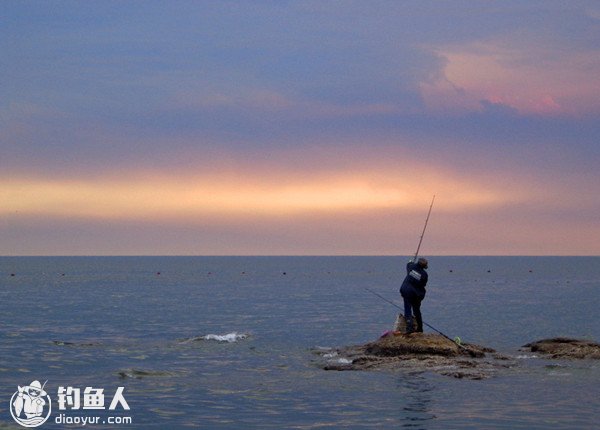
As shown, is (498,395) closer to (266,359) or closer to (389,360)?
(389,360)

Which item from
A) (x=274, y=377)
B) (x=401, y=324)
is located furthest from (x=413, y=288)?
(x=274, y=377)

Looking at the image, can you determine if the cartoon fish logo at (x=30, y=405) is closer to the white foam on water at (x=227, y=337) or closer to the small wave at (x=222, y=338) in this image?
→ the small wave at (x=222, y=338)

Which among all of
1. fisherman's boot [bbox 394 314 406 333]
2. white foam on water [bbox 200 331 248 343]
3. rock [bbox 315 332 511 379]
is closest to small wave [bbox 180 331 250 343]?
white foam on water [bbox 200 331 248 343]

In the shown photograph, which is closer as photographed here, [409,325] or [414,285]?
[414,285]

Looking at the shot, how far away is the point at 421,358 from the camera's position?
92.5ft

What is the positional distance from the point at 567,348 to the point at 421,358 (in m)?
7.10

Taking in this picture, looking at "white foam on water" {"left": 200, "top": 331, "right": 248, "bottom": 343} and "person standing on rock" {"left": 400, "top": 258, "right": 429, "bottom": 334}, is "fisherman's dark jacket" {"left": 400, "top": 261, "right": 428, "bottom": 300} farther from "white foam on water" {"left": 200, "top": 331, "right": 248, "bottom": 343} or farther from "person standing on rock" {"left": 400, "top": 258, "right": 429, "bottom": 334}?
"white foam on water" {"left": 200, "top": 331, "right": 248, "bottom": 343}

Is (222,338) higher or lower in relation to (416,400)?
higher

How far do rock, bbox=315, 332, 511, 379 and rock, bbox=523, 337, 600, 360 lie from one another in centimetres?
243

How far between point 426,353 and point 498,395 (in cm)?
511

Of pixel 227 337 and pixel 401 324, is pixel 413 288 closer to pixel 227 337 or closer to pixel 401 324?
pixel 401 324

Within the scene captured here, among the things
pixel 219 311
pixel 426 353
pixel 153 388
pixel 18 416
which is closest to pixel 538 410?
pixel 426 353

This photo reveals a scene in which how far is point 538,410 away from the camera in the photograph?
856 inches

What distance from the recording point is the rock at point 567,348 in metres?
31.0
